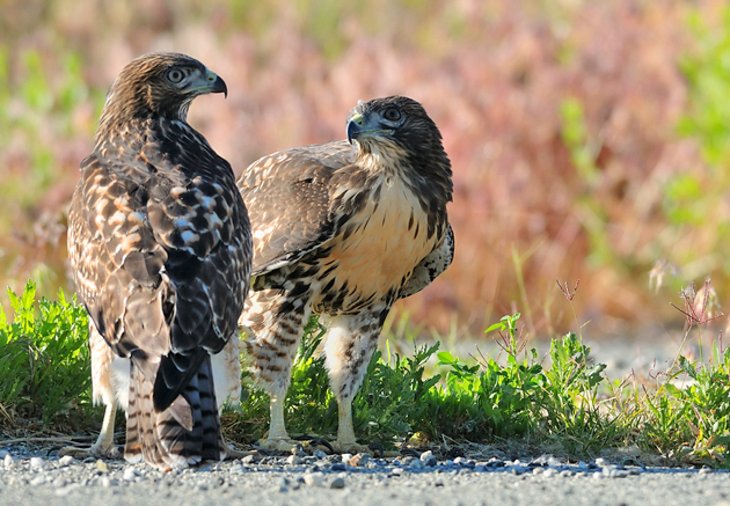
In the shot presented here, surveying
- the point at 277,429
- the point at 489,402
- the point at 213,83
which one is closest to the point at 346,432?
the point at 277,429

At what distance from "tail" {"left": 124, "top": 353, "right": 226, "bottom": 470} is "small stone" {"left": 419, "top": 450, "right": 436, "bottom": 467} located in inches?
39.6

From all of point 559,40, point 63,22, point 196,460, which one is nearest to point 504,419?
point 196,460

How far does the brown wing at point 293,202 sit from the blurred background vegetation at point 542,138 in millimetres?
3934

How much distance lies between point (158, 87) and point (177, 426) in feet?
6.03

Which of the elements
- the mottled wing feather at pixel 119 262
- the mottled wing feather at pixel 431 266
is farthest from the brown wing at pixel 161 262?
the mottled wing feather at pixel 431 266

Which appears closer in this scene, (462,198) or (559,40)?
(462,198)

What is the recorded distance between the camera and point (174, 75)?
6.98 metres

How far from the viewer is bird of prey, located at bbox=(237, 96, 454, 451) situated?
22.7 ft

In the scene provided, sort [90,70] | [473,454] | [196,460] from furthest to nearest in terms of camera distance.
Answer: [90,70]
[473,454]
[196,460]

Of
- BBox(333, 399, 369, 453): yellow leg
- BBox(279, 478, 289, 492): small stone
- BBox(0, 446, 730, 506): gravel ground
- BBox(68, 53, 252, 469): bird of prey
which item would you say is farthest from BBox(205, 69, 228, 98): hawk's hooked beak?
BBox(279, 478, 289, 492): small stone

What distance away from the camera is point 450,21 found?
16.2m

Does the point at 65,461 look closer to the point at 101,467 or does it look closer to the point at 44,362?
the point at 101,467

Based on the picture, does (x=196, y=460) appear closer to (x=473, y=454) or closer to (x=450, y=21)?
(x=473, y=454)

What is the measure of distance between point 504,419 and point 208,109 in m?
7.23
